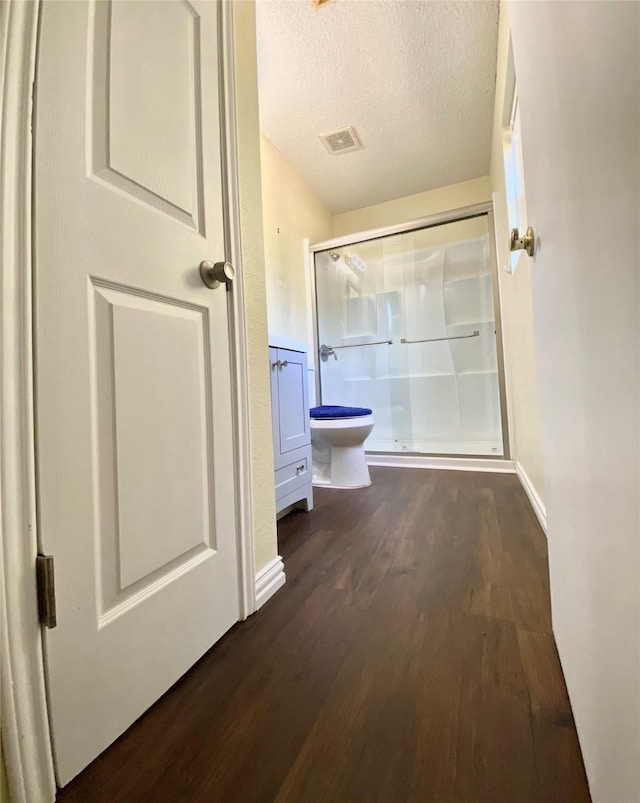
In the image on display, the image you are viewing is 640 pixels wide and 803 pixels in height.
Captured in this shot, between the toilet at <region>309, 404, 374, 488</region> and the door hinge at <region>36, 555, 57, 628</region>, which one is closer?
the door hinge at <region>36, 555, 57, 628</region>

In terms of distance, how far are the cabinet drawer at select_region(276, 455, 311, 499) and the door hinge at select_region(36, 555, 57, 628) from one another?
3.17ft

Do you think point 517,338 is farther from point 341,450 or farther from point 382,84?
point 382,84

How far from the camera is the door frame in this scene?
0.43 meters

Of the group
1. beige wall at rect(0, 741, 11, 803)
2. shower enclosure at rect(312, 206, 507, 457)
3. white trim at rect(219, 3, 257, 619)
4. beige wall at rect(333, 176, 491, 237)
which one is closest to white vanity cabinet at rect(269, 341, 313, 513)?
white trim at rect(219, 3, 257, 619)

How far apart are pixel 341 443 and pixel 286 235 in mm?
1630

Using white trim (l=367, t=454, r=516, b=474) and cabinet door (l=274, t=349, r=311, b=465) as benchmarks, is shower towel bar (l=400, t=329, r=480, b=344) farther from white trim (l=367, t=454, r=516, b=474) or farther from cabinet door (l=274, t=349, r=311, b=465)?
cabinet door (l=274, t=349, r=311, b=465)

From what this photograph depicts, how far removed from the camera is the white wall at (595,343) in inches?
11.2

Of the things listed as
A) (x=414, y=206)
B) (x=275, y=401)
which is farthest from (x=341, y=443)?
(x=414, y=206)

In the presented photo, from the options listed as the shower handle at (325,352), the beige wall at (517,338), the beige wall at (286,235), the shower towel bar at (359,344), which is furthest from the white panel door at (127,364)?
the shower towel bar at (359,344)

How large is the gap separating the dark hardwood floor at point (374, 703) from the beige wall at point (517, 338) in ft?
2.18

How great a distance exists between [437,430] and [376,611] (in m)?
2.25

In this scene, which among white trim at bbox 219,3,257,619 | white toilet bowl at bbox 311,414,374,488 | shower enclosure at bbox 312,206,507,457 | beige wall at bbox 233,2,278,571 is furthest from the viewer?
shower enclosure at bbox 312,206,507,457

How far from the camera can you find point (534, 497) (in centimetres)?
151

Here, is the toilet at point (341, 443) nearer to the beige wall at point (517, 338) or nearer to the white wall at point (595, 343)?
the beige wall at point (517, 338)
